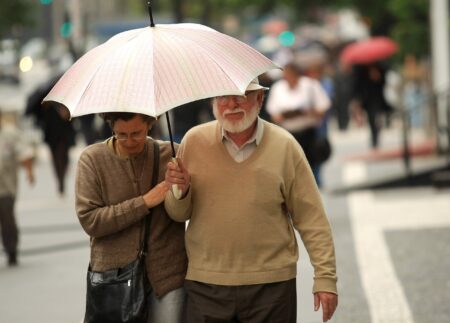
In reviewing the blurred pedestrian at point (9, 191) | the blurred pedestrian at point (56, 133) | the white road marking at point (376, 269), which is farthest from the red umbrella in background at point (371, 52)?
the blurred pedestrian at point (9, 191)

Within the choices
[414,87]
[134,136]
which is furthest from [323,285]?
[414,87]

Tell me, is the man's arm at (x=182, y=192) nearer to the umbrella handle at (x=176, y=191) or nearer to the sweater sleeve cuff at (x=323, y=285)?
the umbrella handle at (x=176, y=191)

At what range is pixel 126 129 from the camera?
219 inches

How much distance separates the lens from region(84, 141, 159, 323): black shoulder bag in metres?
5.58

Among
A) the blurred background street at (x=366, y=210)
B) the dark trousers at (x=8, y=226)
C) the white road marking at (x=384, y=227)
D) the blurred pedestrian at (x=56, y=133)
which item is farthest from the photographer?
the blurred pedestrian at (x=56, y=133)

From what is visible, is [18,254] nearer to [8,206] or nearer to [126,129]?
[8,206]

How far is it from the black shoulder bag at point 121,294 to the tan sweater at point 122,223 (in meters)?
0.03

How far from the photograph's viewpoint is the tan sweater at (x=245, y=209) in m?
5.48

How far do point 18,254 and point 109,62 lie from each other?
8225 mm

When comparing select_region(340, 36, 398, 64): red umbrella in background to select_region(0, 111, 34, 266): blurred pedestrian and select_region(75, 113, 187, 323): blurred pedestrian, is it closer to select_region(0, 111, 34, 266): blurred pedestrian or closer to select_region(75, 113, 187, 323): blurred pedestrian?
select_region(0, 111, 34, 266): blurred pedestrian

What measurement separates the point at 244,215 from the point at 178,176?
1.05 feet

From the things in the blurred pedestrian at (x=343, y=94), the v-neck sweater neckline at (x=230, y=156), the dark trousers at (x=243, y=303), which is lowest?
the blurred pedestrian at (x=343, y=94)

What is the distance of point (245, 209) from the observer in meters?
5.48

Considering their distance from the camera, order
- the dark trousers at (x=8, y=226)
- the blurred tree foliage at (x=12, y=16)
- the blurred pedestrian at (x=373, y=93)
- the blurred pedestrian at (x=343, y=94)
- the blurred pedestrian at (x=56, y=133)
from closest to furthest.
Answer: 1. the dark trousers at (x=8, y=226)
2. the blurred pedestrian at (x=56, y=133)
3. the blurred pedestrian at (x=373, y=93)
4. the blurred pedestrian at (x=343, y=94)
5. the blurred tree foliage at (x=12, y=16)
